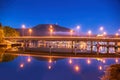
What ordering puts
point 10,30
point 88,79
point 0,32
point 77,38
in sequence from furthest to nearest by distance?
point 10,30, point 0,32, point 77,38, point 88,79

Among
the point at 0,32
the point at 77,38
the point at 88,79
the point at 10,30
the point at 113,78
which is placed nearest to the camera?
the point at 113,78

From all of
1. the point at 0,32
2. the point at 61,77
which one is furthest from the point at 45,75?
the point at 0,32

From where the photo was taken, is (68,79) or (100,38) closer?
(68,79)

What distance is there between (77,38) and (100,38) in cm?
842

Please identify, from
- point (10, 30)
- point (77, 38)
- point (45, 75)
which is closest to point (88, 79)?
point (45, 75)

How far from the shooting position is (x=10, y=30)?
146 m

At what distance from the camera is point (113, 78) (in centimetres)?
2875

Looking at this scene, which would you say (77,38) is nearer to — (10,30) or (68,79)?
(10,30)

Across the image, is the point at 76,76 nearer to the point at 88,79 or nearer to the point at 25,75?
the point at 88,79

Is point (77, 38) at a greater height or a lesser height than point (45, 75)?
greater

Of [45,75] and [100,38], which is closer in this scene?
[45,75]

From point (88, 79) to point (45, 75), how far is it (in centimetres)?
492

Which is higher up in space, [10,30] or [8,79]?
[10,30]

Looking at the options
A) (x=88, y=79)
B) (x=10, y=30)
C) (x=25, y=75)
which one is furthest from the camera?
(x=10, y=30)
